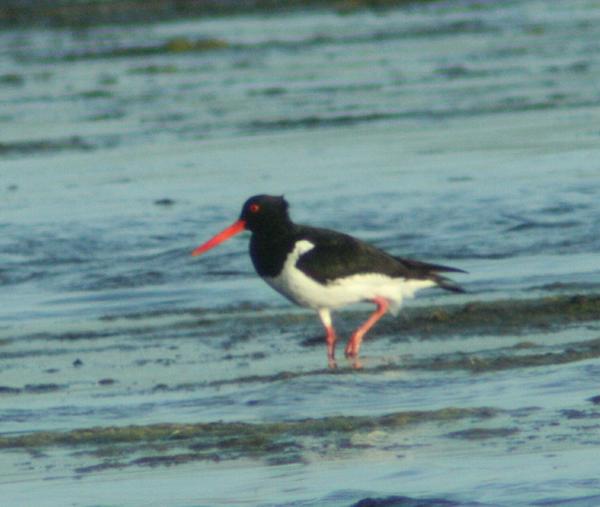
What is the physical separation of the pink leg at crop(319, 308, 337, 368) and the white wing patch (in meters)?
0.05

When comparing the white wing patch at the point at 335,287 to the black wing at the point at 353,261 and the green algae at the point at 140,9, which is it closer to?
the black wing at the point at 353,261

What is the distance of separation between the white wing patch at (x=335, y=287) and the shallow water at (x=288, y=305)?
0.60 ft

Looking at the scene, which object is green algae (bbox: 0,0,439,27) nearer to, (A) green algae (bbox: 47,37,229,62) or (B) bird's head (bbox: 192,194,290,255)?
(A) green algae (bbox: 47,37,229,62)

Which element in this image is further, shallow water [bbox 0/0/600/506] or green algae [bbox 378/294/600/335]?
green algae [bbox 378/294/600/335]

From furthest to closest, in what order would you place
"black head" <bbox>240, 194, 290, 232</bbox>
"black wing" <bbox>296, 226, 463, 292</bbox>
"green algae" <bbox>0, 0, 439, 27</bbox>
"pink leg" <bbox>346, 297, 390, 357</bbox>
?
"green algae" <bbox>0, 0, 439, 27</bbox>
"black head" <bbox>240, 194, 290, 232</bbox>
"black wing" <bbox>296, 226, 463, 292</bbox>
"pink leg" <bbox>346, 297, 390, 357</bbox>

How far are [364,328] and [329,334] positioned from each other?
17 cm

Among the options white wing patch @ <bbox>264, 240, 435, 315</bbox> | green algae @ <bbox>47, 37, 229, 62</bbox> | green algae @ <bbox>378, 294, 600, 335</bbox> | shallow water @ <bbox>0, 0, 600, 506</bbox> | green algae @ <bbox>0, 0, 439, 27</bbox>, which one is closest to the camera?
shallow water @ <bbox>0, 0, 600, 506</bbox>

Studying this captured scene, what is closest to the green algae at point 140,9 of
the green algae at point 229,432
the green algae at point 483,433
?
the green algae at point 229,432

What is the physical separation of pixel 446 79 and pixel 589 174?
7.76m

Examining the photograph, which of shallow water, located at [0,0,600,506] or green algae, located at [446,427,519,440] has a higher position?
shallow water, located at [0,0,600,506]

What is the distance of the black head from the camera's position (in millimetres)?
8820

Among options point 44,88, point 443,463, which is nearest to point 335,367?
point 443,463

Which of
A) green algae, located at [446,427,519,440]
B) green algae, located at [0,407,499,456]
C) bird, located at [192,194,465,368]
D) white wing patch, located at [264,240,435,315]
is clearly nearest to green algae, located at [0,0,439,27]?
bird, located at [192,194,465,368]

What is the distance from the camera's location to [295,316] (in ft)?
29.5
